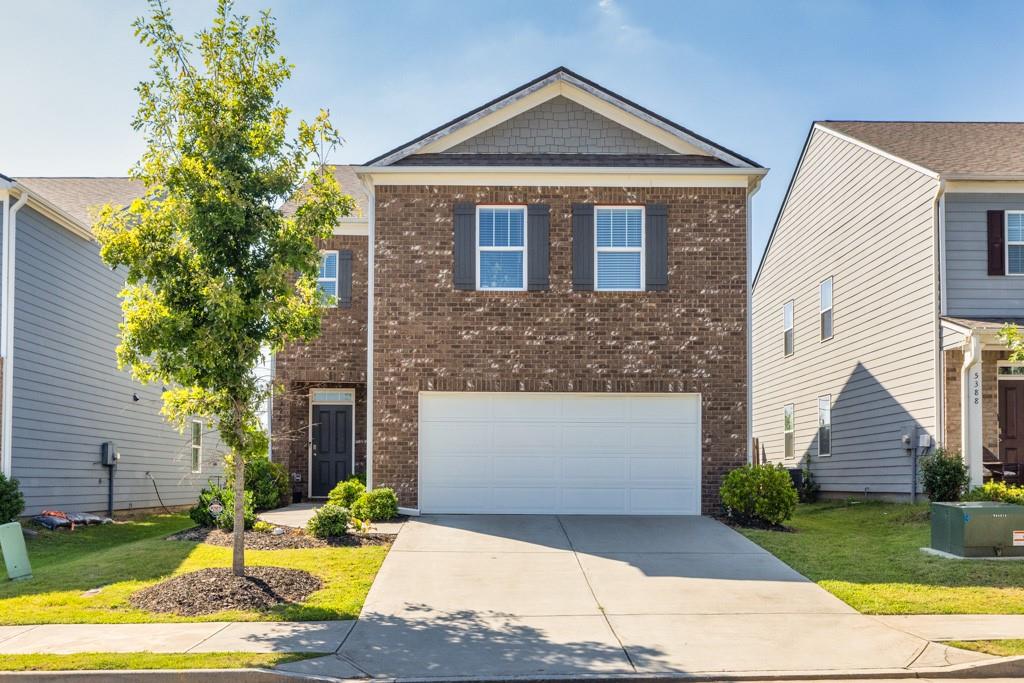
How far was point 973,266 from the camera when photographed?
1750 cm

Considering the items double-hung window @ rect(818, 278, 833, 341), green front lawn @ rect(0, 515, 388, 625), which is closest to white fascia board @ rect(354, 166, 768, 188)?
green front lawn @ rect(0, 515, 388, 625)

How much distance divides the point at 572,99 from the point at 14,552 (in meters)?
11.2

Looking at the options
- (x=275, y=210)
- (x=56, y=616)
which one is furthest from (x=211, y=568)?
(x=275, y=210)

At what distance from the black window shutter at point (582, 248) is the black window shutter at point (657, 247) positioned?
0.93 m

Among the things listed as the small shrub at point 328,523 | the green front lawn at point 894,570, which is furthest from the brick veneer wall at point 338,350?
the green front lawn at point 894,570

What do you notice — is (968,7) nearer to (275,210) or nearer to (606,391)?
(606,391)

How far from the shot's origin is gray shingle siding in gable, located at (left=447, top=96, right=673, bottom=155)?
1717 centimetres

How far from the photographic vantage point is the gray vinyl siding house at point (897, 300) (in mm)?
17250

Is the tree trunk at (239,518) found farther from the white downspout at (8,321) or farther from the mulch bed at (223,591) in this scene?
the white downspout at (8,321)

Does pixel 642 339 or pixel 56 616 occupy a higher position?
pixel 642 339

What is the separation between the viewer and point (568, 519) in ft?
52.6

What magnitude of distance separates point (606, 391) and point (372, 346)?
13.1 ft

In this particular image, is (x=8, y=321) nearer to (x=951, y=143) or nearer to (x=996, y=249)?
(x=996, y=249)

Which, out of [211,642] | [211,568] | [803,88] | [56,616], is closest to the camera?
[211,642]
